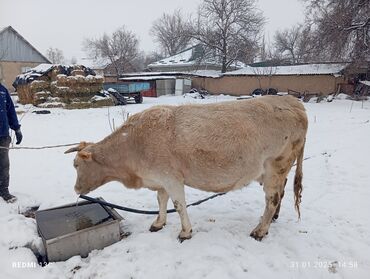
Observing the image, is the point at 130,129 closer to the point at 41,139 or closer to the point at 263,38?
the point at 41,139

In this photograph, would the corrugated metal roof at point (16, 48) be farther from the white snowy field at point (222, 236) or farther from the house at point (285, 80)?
the white snowy field at point (222, 236)

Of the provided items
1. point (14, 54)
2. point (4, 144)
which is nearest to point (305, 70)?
point (4, 144)

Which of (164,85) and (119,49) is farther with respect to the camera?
(119,49)

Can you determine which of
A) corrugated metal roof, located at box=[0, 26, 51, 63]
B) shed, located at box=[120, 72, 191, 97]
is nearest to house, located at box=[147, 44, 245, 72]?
shed, located at box=[120, 72, 191, 97]

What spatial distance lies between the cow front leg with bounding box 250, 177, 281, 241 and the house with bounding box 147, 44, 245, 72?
1713 inches

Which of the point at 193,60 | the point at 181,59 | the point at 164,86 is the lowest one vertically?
the point at 164,86

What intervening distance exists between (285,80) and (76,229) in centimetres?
3344

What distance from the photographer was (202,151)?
3.84 meters

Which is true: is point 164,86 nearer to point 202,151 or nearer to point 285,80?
point 285,80

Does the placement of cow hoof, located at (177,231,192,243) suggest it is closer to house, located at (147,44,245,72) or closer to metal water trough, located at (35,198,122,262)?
metal water trough, located at (35,198,122,262)

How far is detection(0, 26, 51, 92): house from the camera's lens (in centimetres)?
3915

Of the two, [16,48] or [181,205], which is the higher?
[16,48]

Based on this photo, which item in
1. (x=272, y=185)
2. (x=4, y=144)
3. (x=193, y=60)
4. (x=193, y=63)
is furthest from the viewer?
(x=193, y=60)

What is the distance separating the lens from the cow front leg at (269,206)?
13.7ft
